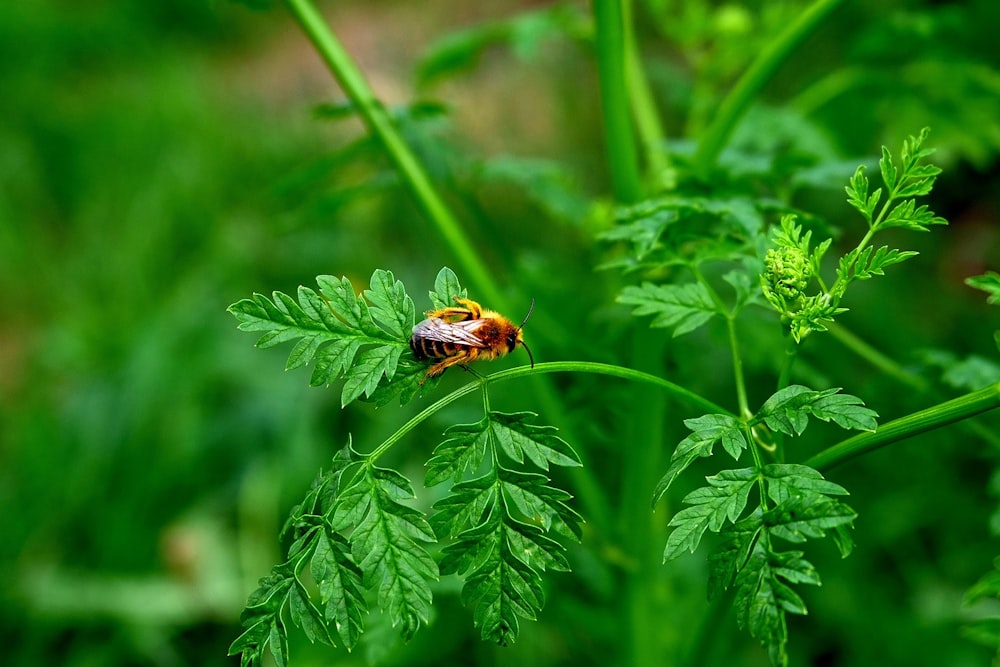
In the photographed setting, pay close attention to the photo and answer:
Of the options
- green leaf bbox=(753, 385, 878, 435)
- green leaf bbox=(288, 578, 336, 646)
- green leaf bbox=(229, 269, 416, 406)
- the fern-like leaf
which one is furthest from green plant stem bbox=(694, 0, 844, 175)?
green leaf bbox=(288, 578, 336, 646)

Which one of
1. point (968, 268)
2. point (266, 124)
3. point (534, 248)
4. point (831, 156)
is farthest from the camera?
point (266, 124)

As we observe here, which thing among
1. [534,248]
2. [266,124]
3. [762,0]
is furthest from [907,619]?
[266,124]

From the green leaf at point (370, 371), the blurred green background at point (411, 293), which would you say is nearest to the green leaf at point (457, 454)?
the green leaf at point (370, 371)

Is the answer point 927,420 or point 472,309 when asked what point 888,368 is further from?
point 472,309

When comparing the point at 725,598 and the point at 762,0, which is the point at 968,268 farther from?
the point at 725,598

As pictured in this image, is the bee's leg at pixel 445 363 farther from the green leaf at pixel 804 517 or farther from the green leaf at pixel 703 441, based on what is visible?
the green leaf at pixel 804 517

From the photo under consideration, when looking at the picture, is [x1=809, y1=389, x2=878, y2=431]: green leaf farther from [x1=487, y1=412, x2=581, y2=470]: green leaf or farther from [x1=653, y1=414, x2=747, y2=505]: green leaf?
[x1=487, y1=412, x2=581, y2=470]: green leaf
